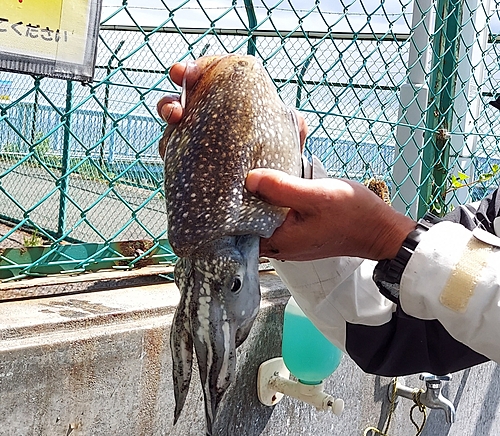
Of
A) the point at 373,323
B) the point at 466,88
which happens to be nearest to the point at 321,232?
the point at 373,323

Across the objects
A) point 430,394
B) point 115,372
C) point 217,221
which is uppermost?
point 217,221

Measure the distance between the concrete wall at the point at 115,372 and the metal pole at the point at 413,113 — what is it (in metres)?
1.05

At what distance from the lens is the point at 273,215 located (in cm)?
137

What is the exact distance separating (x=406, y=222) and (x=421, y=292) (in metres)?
0.17

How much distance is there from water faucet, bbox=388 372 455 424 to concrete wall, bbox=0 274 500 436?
1.31 feet

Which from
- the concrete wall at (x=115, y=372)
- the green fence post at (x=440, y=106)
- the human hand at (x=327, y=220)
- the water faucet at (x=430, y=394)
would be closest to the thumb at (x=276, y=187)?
the human hand at (x=327, y=220)

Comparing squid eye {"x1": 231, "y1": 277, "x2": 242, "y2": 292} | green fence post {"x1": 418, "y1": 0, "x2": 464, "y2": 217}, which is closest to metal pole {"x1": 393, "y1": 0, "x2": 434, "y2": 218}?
green fence post {"x1": 418, "y1": 0, "x2": 464, "y2": 217}

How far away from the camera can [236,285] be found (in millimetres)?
1305

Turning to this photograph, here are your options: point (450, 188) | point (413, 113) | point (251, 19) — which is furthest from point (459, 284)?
point (450, 188)

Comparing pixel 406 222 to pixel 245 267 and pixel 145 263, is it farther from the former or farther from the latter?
pixel 145 263

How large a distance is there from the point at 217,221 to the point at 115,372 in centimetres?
94

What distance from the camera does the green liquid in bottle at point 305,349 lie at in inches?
92.9

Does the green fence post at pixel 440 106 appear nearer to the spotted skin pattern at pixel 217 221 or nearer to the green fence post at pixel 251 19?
the green fence post at pixel 251 19

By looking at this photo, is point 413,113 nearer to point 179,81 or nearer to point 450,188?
point 450,188
